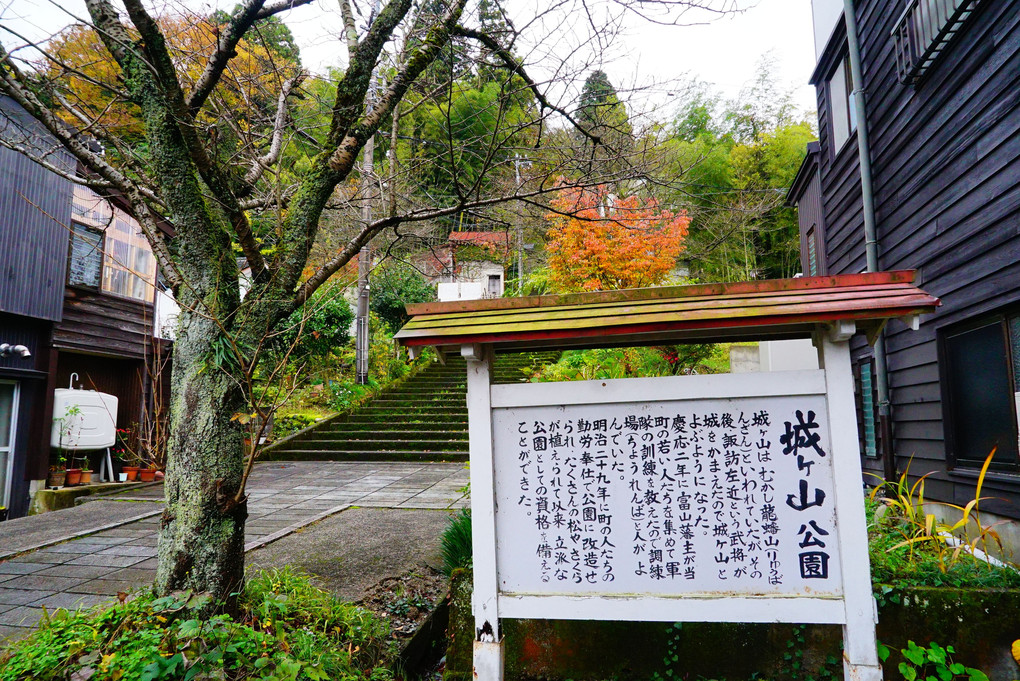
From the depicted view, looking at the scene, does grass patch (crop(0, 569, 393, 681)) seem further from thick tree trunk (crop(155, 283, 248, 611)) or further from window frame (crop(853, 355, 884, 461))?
window frame (crop(853, 355, 884, 461))

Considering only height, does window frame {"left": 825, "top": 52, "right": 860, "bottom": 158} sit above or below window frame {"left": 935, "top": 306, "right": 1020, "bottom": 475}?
above

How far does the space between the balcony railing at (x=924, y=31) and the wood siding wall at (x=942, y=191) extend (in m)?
0.10

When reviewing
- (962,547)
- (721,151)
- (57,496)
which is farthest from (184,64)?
(721,151)

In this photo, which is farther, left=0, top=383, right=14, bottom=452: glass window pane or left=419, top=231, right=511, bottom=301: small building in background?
left=0, top=383, right=14, bottom=452: glass window pane

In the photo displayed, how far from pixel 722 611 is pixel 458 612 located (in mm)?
1615

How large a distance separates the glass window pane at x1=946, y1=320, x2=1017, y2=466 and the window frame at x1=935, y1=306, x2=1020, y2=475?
1 centimetres

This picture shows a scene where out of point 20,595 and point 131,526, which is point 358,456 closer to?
point 131,526

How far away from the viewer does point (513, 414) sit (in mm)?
3254

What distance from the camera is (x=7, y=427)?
9.68 meters

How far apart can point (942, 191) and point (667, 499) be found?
14.2 feet

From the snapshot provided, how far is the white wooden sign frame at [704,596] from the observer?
288cm

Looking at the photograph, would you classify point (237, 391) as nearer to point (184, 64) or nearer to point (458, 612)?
point (458, 612)

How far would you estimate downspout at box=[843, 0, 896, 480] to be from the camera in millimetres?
6617

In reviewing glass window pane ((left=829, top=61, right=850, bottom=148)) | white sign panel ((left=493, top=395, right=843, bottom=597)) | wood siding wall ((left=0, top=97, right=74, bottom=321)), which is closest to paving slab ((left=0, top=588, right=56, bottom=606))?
white sign panel ((left=493, top=395, right=843, bottom=597))
